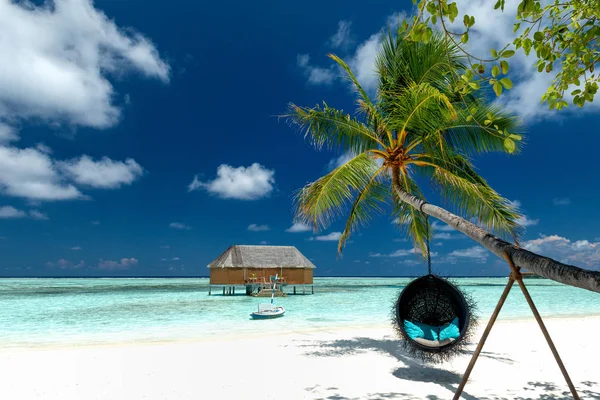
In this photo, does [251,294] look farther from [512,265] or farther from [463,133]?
[512,265]

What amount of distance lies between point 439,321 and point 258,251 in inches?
1074

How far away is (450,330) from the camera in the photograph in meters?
5.73

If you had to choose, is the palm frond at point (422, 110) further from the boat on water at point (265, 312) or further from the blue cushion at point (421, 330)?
the boat on water at point (265, 312)

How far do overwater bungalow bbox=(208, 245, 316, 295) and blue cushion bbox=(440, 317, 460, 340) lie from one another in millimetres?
24953

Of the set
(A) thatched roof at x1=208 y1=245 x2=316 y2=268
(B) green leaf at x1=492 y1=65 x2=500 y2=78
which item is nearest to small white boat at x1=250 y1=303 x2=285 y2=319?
(A) thatched roof at x1=208 y1=245 x2=316 y2=268

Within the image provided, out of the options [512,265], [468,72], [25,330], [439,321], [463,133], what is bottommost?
[25,330]

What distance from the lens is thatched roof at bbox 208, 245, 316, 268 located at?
103ft

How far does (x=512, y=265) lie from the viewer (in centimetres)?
295

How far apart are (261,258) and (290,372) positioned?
2637 cm

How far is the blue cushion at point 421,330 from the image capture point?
18.2 feet

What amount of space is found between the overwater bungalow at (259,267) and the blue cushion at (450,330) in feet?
81.9

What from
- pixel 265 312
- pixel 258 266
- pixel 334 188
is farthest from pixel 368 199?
pixel 258 266

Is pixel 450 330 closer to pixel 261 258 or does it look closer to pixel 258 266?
pixel 258 266

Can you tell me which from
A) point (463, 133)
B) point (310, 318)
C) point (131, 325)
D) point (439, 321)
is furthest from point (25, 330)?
point (463, 133)
